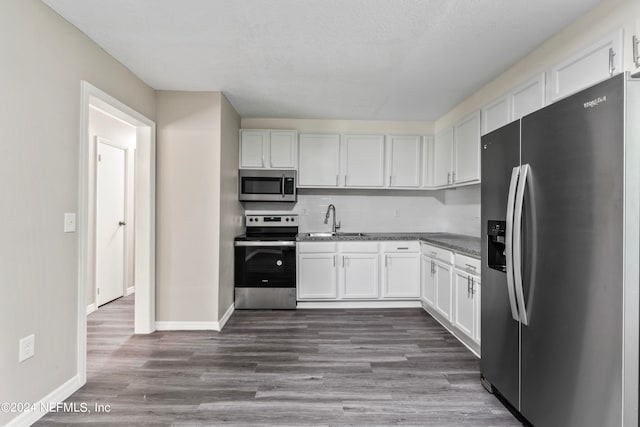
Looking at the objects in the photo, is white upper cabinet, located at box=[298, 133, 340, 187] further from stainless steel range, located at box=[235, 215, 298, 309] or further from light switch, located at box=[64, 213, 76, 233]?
light switch, located at box=[64, 213, 76, 233]

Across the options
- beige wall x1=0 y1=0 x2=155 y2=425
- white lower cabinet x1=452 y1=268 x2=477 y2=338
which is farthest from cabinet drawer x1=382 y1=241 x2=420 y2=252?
beige wall x1=0 y1=0 x2=155 y2=425

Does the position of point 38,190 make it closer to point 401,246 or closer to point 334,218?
point 334,218

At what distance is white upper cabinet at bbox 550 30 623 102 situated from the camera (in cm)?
181

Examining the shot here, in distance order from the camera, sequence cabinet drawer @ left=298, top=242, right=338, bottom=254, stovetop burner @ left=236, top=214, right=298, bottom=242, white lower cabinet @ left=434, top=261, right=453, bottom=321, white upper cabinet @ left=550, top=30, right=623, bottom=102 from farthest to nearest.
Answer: stovetop burner @ left=236, top=214, right=298, bottom=242 → cabinet drawer @ left=298, top=242, right=338, bottom=254 → white lower cabinet @ left=434, top=261, right=453, bottom=321 → white upper cabinet @ left=550, top=30, right=623, bottom=102

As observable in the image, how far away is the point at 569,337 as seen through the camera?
1459 mm

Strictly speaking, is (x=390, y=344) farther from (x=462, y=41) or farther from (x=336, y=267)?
(x=462, y=41)

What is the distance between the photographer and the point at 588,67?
1.99m

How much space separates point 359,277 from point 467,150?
1.85 meters

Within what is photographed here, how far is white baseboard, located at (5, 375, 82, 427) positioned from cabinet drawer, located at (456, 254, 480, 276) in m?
2.97

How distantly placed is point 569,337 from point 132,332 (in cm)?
347

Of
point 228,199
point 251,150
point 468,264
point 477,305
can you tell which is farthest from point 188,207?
point 477,305

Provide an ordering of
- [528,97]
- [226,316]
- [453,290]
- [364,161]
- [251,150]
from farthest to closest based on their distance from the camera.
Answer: [364,161] → [251,150] → [226,316] → [453,290] → [528,97]

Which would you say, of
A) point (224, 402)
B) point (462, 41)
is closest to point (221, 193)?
point (224, 402)

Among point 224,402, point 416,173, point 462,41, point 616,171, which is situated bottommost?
point 224,402
